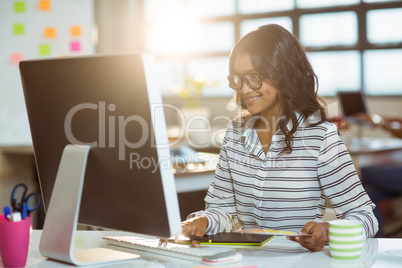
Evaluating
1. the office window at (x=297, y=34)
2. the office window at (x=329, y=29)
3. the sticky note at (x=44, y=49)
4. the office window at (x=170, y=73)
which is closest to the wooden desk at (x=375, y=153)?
the office window at (x=297, y=34)

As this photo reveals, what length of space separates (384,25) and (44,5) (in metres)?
3.30

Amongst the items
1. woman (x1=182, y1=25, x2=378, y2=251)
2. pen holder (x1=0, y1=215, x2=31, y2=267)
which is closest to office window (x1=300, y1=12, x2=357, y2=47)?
woman (x1=182, y1=25, x2=378, y2=251)

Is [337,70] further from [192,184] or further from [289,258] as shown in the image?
[289,258]

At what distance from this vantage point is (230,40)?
6.11 metres

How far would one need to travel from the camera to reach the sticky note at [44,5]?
4188mm

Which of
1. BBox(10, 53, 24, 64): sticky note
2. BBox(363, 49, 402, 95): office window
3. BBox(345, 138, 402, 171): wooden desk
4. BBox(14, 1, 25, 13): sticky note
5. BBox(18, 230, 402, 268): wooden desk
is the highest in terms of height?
BBox(14, 1, 25, 13): sticky note

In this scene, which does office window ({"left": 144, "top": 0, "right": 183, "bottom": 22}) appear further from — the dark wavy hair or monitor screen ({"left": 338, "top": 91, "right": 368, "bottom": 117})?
the dark wavy hair

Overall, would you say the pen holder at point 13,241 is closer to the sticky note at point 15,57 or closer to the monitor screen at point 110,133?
the monitor screen at point 110,133

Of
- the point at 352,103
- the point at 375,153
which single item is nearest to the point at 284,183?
the point at 375,153

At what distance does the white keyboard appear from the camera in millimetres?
1114

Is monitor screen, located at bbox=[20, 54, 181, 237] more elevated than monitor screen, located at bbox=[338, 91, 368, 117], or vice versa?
monitor screen, located at bbox=[20, 54, 181, 237]

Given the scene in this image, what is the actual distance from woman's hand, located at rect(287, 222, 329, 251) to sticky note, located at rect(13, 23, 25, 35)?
138 inches

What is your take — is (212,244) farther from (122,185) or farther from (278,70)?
(278,70)

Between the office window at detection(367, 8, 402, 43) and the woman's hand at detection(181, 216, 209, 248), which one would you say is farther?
the office window at detection(367, 8, 402, 43)
